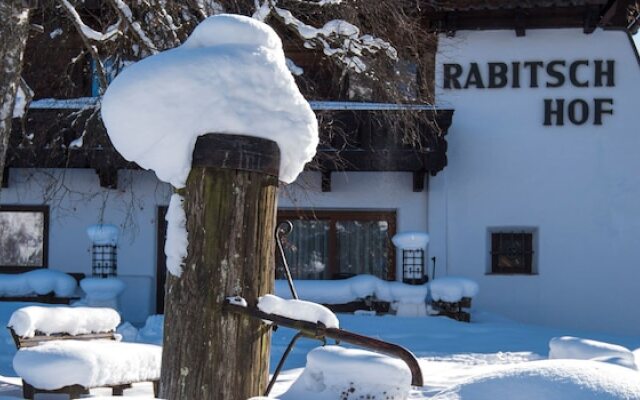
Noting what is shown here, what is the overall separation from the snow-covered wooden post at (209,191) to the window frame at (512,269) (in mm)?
13681

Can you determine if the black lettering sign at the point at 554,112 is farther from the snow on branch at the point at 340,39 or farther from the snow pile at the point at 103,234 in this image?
the snow pile at the point at 103,234

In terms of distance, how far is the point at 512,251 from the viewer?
15.6m

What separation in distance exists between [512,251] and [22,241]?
8.68 m

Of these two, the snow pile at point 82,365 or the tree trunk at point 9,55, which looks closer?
the tree trunk at point 9,55

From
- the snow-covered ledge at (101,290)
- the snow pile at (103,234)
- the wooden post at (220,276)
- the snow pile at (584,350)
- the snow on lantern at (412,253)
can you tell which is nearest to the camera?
the wooden post at (220,276)

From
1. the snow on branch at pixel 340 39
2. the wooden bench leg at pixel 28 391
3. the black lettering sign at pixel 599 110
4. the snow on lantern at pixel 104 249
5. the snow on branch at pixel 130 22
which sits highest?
the black lettering sign at pixel 599 110

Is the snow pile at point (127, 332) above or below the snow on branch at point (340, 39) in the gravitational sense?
below

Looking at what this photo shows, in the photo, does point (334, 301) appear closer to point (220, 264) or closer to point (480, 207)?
point (480, 207)

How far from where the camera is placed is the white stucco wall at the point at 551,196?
1541 centimetres

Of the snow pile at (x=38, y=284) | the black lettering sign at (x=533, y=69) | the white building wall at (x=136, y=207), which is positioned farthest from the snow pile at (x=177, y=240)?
the black lettering sign at (x=533, y=69)

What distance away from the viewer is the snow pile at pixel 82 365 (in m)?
6.31

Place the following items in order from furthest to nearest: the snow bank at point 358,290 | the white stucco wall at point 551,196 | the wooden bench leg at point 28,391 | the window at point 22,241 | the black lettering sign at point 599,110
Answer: the window at point 22,241, the black lettering sign at point 599,110, the white stucco wall at point 551,196, the snow bank at point 358,290, the wooden bench leg at point 28,391

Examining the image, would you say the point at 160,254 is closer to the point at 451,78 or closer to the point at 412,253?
the point at 412,253

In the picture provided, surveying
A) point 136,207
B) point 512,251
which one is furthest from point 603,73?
point 136,207
